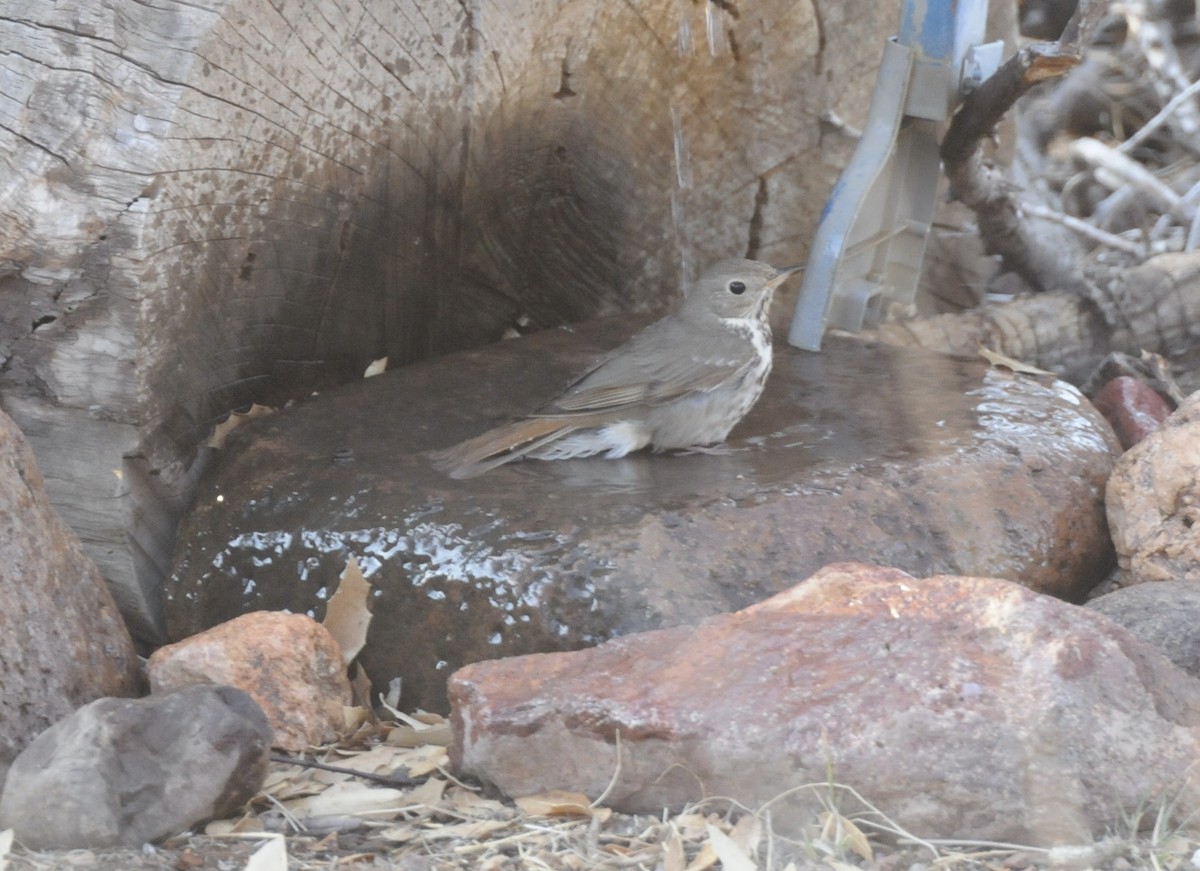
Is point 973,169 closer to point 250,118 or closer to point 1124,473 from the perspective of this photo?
point 1124,473

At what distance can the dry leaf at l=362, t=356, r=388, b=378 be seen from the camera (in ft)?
15.8

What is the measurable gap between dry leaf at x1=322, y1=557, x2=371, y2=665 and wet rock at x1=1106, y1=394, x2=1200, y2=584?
199 cm

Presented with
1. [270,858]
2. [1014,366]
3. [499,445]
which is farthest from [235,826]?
[1014,366]

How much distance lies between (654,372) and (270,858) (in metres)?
2.04

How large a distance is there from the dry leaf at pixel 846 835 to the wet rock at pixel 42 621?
1.61 m

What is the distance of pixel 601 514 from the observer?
3621 millimetres

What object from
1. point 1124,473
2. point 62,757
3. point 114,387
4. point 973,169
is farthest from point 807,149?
point 62,757

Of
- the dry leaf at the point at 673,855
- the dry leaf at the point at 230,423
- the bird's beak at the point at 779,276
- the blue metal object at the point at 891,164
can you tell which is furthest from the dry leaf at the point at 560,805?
the blue metal object at the point at 891,164

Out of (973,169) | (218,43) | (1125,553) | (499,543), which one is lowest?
(1125,553)

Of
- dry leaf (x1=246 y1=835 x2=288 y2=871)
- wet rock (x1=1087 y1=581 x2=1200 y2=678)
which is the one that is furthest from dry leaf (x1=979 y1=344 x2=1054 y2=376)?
dry leaf (x1=246 y1=835 x2=288 y2=871)

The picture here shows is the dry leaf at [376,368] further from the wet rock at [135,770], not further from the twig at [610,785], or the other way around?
the twig at [610,785]

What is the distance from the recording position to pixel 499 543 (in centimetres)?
353

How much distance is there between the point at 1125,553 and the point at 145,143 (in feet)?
8.83

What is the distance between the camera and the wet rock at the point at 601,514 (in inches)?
136
